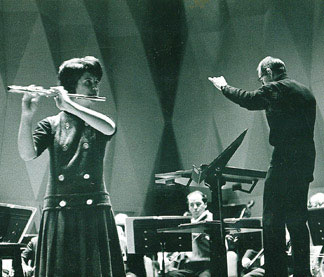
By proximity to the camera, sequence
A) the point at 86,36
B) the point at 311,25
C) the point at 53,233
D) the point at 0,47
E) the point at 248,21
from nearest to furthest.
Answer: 1. the point at 53,233
2. the point at 311,25
3. the point at 248,21
4. the point at 0,47
5. the point at 86,36

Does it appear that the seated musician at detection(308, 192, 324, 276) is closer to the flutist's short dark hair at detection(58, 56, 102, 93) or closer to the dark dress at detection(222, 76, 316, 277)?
the dark dress at detection(222, 76, 316, 277)

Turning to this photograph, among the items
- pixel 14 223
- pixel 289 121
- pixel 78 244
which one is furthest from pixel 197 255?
pixel 78 244

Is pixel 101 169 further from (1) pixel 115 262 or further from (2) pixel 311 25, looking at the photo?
(2) pixel 311 25

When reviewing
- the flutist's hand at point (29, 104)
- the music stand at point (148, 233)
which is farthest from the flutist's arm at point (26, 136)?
the music stand at point (148, 233)

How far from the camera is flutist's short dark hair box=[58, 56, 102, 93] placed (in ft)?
7.11

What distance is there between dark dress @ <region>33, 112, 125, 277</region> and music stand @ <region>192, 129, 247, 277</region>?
51.2 inches

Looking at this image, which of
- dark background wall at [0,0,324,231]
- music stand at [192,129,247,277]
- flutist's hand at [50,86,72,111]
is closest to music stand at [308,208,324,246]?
music stand at [192,129,247,277]

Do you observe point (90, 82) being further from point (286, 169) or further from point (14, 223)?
point (14, 223)

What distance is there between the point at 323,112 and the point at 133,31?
2.57 m

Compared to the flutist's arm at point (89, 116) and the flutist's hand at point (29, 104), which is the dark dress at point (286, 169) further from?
the flutist's hand at point (29, 104)

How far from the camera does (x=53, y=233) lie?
1946 millimetres

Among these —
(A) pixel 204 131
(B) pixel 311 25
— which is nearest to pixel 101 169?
(B) pixel 311 25

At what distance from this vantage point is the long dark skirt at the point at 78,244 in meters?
1.91

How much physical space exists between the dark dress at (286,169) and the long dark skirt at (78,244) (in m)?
1.41
